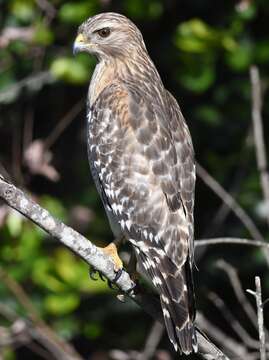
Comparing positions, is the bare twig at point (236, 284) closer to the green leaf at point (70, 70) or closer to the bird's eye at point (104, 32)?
the bird's eye at point (104, 32)

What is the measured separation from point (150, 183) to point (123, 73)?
98 centimetres

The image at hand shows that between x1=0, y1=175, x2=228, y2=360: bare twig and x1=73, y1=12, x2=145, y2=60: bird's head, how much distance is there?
1.65 metres

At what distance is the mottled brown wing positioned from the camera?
507 cm

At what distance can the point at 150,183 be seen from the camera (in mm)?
5375

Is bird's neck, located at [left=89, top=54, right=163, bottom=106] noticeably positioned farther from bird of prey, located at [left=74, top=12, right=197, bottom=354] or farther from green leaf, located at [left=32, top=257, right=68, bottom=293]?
green leaf, located at [left=32, top=257, right=68, bottom=293]

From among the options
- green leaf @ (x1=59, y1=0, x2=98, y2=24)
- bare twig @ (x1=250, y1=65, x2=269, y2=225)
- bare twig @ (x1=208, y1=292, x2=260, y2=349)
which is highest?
green leaf @ (x1=59, y1=0, x2=98, y2=24)

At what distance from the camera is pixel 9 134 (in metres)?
7.55

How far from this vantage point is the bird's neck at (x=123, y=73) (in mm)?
5977

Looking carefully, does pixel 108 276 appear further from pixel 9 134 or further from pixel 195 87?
pixel 9 134

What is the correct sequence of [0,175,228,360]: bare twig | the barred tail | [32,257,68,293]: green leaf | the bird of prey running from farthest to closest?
[32,257,68,293]: green leaf
the bird of prey
the barred tail
[0,175,228,360]: bare twig

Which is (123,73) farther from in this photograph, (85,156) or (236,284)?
(85,156)

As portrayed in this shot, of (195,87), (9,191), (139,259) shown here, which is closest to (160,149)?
(139,259)

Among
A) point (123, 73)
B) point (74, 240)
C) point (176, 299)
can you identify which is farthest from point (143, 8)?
point (74, 240)

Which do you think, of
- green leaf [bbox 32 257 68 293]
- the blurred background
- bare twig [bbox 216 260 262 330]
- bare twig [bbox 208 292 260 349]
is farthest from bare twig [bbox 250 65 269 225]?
green leaf [bbox 32 257 68 293]
